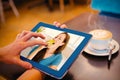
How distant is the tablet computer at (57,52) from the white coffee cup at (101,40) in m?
0.06

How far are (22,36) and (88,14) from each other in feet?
2.03

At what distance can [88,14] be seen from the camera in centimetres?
128

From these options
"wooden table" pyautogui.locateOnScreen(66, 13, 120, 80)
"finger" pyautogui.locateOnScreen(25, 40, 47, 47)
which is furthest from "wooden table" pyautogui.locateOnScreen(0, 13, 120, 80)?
"finger" pyautogui.locateOnScreen(25, 40, 47, 47)

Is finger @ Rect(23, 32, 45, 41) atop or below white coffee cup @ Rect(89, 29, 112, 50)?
atop

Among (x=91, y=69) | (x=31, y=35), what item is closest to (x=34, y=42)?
(x=31, y=35)

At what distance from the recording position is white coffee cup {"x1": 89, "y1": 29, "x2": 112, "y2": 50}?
796 millimetres

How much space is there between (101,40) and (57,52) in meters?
0.19

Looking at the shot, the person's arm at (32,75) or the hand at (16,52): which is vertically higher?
the hand at (16,52)

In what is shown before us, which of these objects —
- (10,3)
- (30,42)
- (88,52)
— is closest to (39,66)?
(30,42)

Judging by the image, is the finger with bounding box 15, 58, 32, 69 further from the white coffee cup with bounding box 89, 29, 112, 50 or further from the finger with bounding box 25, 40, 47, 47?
the white coffee cup with bounding box 89, 29, 112, 50

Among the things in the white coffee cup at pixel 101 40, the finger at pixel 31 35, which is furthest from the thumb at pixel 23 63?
the white coffee cup at pixel 101 40

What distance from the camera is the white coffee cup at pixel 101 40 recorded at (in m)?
0.80

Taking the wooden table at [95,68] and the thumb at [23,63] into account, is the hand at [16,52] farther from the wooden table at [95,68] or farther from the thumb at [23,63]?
the wooden table at [95,68]

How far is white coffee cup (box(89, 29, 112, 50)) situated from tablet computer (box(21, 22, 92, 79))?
6 centimetres
